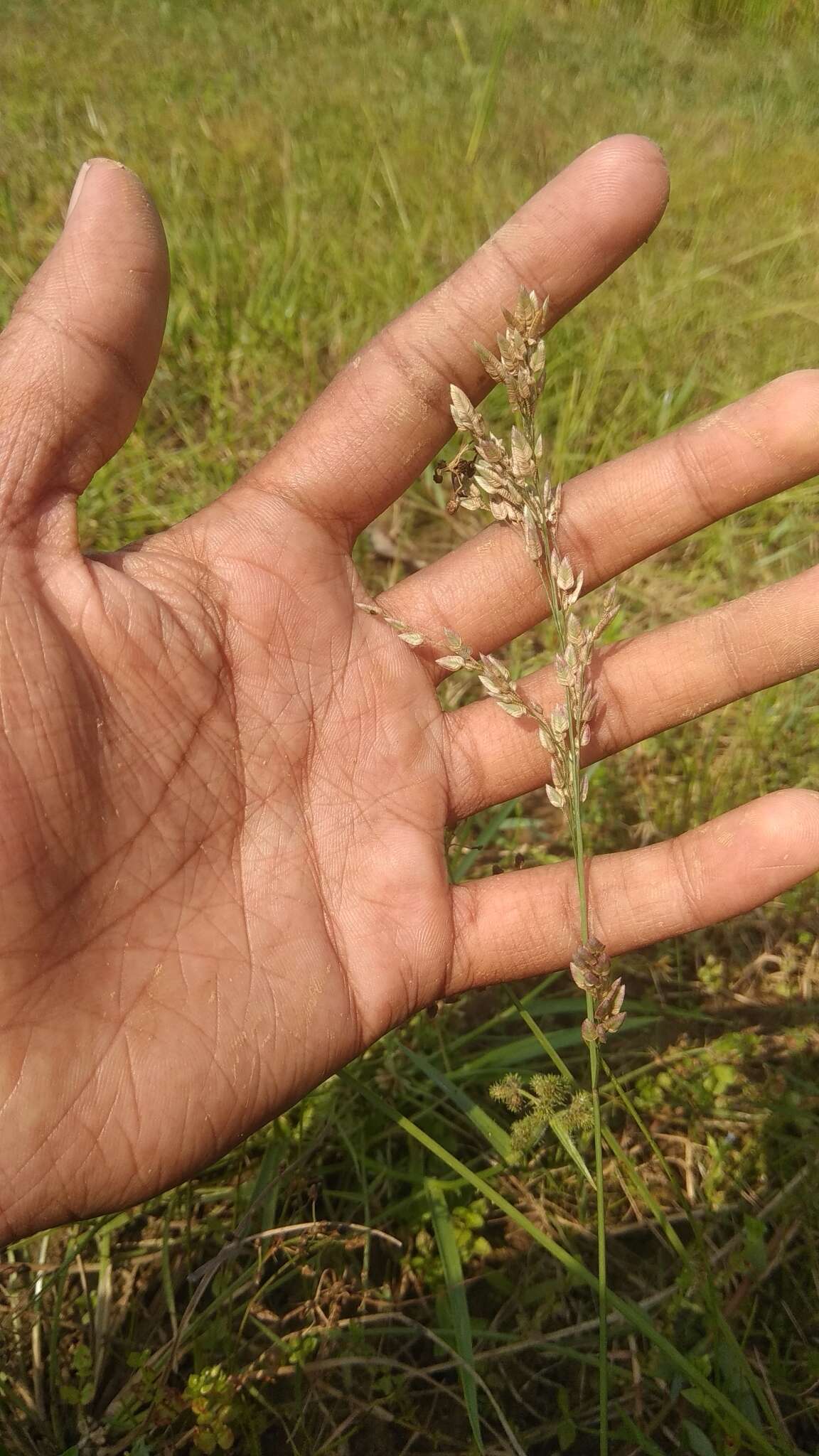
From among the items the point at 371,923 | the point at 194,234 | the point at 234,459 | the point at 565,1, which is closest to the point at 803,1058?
the point at 371,923

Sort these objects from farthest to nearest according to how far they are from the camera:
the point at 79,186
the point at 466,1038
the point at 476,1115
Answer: the point at 466,1038, the point at 476,1115, the point at 79,186

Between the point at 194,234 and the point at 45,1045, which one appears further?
the point at 194,234

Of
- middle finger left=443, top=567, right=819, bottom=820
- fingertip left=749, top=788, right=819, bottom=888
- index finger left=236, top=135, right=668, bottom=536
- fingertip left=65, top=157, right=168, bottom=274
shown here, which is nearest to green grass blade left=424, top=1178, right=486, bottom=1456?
middle finger left=443, top=567, right=819, bottom=820

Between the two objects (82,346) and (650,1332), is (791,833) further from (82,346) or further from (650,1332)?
(82,346)

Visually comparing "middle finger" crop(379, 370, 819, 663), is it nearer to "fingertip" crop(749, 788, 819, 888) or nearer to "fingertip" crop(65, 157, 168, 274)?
"fingertip" crop(749, 788, 819, 888)

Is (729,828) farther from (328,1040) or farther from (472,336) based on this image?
(472,336)

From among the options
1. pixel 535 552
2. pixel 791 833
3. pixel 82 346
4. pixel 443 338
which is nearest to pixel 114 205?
pixel 82 346

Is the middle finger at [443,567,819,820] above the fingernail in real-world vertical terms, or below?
below
